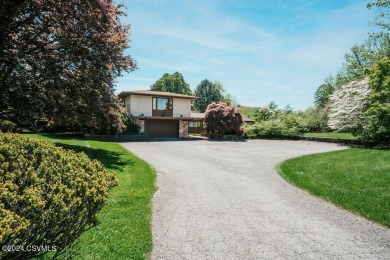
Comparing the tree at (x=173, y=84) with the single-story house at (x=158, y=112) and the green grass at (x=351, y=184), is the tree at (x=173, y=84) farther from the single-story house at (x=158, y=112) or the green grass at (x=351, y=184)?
the green grass at (x=351, y=184)

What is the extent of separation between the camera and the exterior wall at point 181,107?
39.0 m

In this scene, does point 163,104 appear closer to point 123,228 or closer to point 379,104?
point 379,104

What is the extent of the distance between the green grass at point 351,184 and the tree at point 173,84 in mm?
74271

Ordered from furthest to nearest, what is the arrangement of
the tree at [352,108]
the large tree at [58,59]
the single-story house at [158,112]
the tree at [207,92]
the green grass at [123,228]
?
the tree at [207,92]
the single-story house at [158,112]
the tree at [352,108]
the large tree at [58,59]
the green grass at [123,228]

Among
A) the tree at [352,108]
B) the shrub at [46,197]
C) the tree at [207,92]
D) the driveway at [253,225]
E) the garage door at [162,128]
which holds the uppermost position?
the tree at [207,92]

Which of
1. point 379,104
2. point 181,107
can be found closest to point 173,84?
point 181,107

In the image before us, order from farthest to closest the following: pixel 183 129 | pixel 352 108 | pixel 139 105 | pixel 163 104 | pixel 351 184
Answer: pixel 183 129
pixel 163 104
pixel 139 105
pixel 352 108
pixel 351 184

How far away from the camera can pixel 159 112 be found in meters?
37.5

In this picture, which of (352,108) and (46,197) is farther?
(352,108)

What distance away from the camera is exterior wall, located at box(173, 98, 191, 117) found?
39.0 meters

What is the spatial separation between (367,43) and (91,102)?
168ft

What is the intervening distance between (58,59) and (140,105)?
911 inches

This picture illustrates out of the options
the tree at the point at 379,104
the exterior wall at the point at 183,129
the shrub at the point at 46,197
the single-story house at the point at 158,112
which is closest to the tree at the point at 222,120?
the exterior wall at the point at 183,129

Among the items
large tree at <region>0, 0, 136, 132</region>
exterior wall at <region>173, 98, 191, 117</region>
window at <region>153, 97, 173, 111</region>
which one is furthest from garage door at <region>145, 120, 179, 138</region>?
large tree at <region>0, 0, 136, 132</region>
